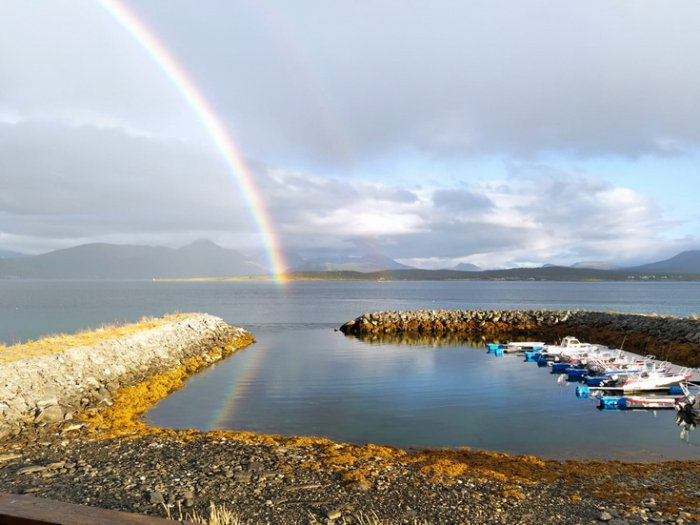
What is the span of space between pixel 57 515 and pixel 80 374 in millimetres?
22642

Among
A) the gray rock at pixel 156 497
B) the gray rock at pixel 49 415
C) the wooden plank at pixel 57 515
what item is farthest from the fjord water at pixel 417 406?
the wooden plank at pixel 57 515

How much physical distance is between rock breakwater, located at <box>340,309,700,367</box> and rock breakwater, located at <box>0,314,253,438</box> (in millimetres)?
26620

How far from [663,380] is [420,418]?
17334mm

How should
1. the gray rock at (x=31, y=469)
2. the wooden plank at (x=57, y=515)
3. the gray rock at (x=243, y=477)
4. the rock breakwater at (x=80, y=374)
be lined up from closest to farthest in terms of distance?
1. the wooden plank at (x=57, y=515)
2. the gray rock at (x=243, y=477)
3. the gray rock at (x=31, y=469)
4. the rock breakwater at (x=80, y=374)

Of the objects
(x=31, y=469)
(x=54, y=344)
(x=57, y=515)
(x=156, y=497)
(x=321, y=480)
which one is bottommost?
(x=321, y=480)

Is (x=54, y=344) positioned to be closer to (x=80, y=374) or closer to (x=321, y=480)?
(x=80, y=374)

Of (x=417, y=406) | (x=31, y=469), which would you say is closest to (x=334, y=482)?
(x=31, y=469)

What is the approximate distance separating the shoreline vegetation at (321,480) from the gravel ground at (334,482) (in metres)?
0.03

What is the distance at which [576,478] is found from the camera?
13.3 meters

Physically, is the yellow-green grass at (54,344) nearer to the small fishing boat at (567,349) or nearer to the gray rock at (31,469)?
the gray rock at (31,469)

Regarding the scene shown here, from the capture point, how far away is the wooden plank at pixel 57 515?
4262 mm

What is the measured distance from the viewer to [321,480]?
40.0 ft

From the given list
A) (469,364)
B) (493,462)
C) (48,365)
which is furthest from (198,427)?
(469,364)

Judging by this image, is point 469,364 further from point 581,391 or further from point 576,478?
point 576,478
